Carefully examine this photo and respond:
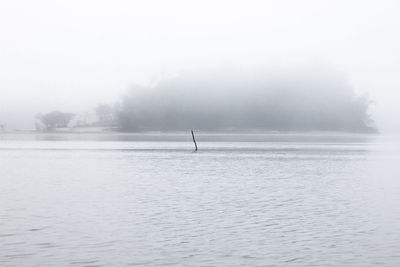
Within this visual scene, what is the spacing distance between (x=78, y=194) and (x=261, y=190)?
10.5 m

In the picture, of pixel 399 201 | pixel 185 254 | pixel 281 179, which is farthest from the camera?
pixel 281 179

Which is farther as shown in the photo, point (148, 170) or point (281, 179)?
point (148, 170)

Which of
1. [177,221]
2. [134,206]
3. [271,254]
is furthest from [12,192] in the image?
[271,254]

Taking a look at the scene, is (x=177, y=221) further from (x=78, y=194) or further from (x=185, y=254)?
(x=78, y=194)

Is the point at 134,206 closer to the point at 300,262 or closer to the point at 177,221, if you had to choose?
the point at 177,221

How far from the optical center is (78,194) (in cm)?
3350

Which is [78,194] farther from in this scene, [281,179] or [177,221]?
[281,179]

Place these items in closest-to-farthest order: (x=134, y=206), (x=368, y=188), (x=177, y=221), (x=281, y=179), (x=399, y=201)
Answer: (x=177, y=221)
(x=134, y=206)
(x=399, y=201)
(x=368, y=188)
(x=281, y=179)

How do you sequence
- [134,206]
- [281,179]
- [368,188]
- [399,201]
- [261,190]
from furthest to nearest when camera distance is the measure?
[281,179]
[368,188]
[261,190]
[399,201]
[134,206]

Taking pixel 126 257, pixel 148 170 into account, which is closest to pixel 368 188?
pixel 148 170

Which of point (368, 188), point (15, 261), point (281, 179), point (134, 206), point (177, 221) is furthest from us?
point (281, 179)

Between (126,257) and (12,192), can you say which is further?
(12,192)

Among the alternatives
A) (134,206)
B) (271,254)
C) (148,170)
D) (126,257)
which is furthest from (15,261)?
(148,170)

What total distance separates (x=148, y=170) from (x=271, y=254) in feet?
114
